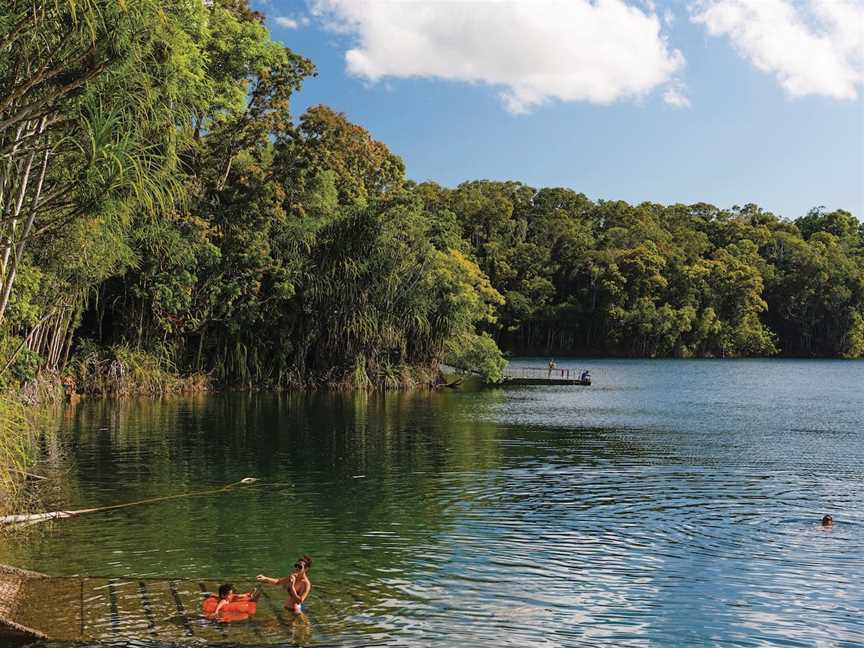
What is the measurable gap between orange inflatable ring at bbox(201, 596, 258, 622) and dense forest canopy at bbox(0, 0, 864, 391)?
4.99 m

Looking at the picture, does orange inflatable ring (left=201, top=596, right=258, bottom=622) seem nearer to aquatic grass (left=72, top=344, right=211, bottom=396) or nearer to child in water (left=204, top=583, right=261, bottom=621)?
child in water (left=204, top=583, right=261, bottom=621)

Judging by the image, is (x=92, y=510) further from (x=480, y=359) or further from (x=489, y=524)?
(x=480, y=359)

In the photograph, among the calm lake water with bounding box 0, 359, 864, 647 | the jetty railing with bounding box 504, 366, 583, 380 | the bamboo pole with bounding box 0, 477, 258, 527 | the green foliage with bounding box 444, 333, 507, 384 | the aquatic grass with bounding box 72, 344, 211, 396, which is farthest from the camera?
the jetty railing with bounding box 504, 366, 583, 380

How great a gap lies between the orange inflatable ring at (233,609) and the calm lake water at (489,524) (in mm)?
533

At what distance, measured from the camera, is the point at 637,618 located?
465 inches

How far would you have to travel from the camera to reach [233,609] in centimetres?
1116

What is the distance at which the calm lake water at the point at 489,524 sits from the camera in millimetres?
11852

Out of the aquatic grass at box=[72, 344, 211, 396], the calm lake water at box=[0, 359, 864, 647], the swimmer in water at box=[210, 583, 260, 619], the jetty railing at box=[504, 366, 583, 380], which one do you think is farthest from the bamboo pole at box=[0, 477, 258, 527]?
the jetty railing at box=[504, 366, 583, 380]

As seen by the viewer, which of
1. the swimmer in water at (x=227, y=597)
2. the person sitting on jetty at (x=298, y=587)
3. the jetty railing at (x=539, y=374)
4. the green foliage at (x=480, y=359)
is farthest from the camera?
the jetty railing at (x=539, y=374)

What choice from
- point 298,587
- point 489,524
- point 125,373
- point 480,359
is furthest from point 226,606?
point 480,359

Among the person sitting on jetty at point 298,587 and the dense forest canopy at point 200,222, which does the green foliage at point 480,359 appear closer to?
the dense forest canopy at point 200,222

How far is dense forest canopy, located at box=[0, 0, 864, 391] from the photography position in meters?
11.8

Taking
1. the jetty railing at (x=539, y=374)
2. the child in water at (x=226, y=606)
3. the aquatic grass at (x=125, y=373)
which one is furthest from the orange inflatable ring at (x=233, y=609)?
the jetty railing at (x=539, y=374)

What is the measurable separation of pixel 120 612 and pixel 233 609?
1330mm
